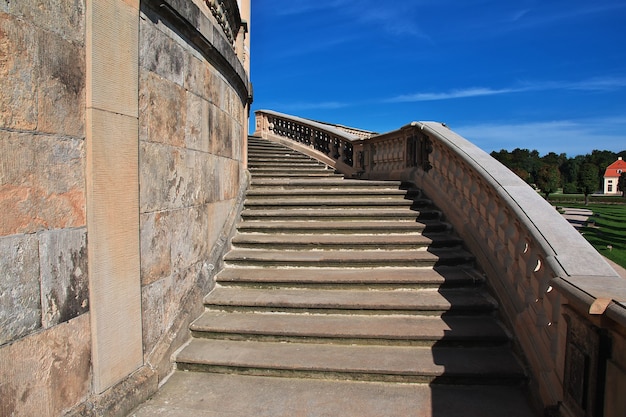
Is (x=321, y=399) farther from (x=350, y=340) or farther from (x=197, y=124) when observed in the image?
(x=197, y=124)

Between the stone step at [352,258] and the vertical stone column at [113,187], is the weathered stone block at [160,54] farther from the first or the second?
the stone step at [352,258]

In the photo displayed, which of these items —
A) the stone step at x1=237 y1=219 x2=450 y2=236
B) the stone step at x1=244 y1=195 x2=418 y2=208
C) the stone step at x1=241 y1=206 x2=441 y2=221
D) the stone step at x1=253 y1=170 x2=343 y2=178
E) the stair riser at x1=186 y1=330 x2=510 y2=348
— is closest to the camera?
the stair riser at x1=186 y1=330 x2=510 y2=348

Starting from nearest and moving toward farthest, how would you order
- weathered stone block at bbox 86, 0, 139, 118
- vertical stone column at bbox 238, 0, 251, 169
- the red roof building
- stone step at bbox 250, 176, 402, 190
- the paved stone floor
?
weathered stone block at bbox 86, 0, 139, 118 → the paved stone floor → vertical stone column at bbox 238, 0, 251, 169 → stone step at bbox 250, 176, 402, 190 → the red roof building

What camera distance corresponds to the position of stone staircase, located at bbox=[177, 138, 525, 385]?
342 centimetres

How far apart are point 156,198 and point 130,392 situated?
1446 mm

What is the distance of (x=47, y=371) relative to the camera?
2.24m

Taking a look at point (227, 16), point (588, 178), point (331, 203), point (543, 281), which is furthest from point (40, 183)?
point (588, 178)

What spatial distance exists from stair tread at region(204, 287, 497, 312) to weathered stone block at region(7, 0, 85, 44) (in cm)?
281

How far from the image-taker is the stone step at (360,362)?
10.7 ft

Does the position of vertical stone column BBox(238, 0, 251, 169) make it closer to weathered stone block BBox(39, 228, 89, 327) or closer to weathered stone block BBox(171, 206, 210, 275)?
weathered stone block BBox(171, 206, 210, 275)

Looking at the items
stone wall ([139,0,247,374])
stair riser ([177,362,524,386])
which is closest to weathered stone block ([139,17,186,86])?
stone wall ([139,0,247,374])

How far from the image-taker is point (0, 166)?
1.99m

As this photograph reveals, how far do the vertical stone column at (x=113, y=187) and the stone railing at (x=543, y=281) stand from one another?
2884 millimetres

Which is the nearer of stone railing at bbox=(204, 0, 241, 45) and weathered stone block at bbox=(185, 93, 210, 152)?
weathered stone block at bbox=(185, 93, 210, 152)
